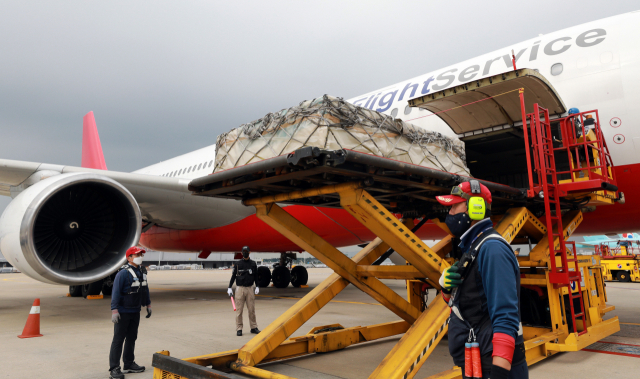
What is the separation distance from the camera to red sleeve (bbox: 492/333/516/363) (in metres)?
1.83

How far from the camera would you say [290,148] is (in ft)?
11.8

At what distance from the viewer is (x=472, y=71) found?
7.44 metres

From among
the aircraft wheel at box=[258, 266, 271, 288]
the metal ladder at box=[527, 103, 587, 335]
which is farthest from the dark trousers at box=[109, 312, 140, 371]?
the aircraft wheel at box=[258, 266, 271, 288]

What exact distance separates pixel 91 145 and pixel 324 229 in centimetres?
1549

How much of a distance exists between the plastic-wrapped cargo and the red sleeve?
78.6 inches

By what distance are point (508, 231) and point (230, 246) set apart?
950cm

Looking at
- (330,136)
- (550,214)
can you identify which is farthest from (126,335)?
(550,214)

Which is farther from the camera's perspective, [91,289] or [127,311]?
[91,289]

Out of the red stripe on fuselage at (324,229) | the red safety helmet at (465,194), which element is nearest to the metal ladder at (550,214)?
the red stripe on fuselage at (324,229)

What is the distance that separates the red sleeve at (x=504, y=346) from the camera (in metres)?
1.83

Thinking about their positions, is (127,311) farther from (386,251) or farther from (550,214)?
(550,214)

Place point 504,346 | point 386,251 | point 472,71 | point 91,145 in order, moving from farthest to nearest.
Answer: point 91,145, point 472,71, point 386,251, point 504,346

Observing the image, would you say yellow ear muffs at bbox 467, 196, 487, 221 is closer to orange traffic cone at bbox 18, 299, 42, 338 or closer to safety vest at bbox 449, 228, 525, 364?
safety vest at bbox 449, 228, 525, 364

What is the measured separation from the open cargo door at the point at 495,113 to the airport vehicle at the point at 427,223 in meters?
0.03
